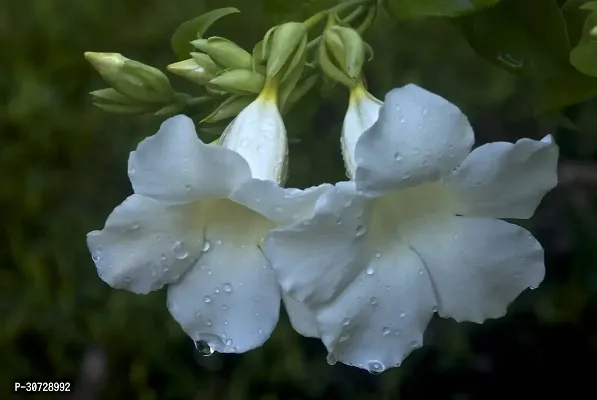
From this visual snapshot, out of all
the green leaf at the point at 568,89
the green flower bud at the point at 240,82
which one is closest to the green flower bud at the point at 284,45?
the green flower bud at the point at 240,82

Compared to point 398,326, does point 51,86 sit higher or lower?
lower

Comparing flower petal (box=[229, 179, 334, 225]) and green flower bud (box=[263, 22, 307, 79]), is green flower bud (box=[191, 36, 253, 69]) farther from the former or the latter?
flower petal (box=[229, 179, 334, 225])

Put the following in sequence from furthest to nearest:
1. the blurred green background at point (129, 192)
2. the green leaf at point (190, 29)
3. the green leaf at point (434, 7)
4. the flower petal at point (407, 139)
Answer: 1. the blurred green background at point (129, 192)
2. the green leaf at point (190, 29)
3. the green leaf at point (434, 7)
4. the flower petal at point (407, 139)

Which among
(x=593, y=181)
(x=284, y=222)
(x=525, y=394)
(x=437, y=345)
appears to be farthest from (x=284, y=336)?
(x=284, y=222)

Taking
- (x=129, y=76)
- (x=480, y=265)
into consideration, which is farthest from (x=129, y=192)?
(x=480, y=265)

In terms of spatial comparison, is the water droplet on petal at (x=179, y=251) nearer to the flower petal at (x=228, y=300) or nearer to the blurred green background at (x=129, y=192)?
the flower petal at (x=228, y=300)

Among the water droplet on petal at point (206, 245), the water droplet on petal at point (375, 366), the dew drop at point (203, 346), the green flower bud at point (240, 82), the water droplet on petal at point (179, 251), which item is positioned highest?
the green flower bud at point (240, 82)

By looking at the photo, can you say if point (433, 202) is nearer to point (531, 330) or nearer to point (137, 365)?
point (531, 330)
